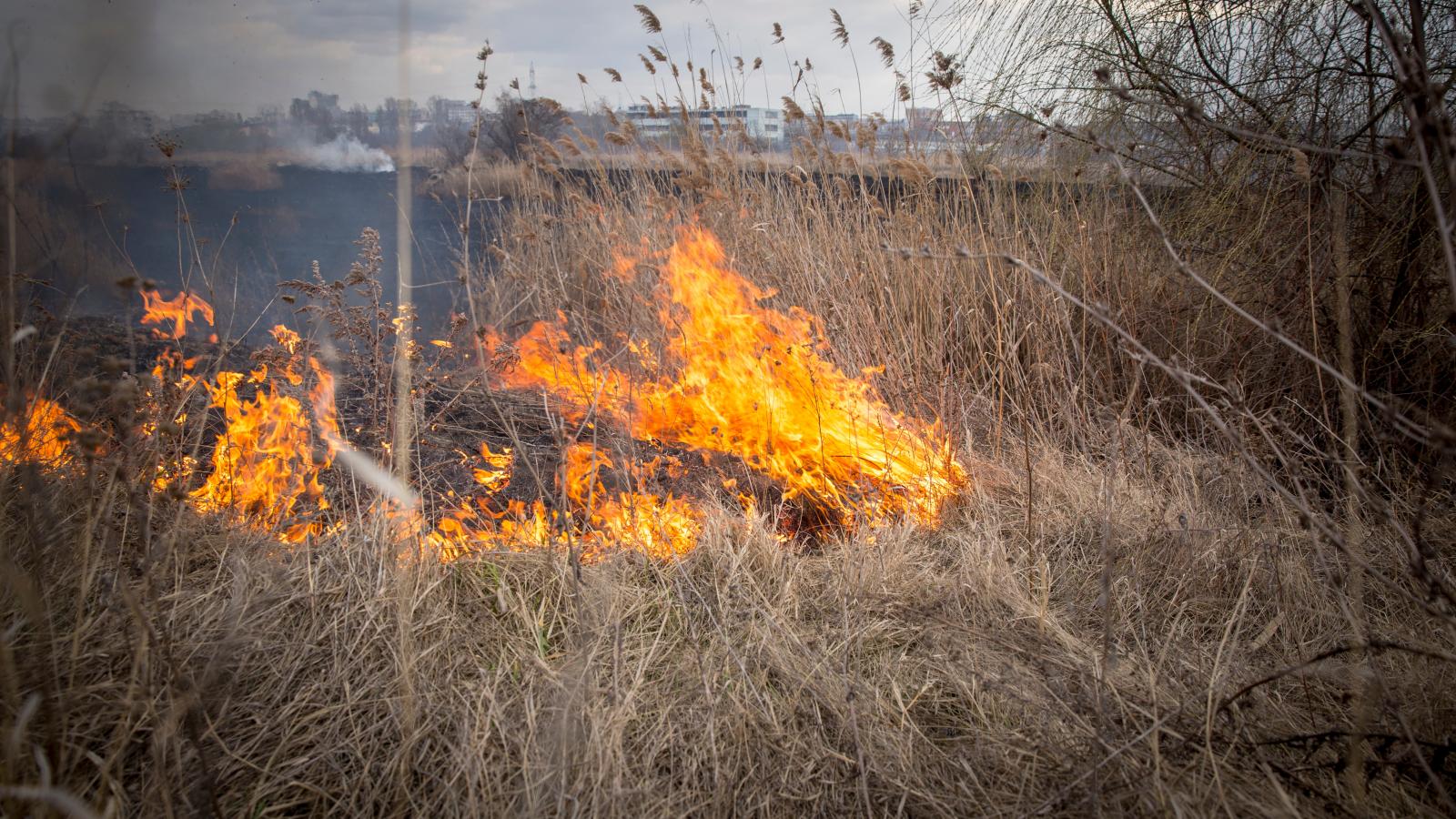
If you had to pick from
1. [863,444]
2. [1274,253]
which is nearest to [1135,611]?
[863,444]

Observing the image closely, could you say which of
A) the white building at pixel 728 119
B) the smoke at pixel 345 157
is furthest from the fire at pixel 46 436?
the smoke at pixel 345 157

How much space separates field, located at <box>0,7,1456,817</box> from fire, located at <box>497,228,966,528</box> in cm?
3

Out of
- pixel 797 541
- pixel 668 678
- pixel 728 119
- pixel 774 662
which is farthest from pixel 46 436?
pixel 728 119

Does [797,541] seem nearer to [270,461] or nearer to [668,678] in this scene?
[668,678]

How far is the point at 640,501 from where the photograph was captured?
2908mm

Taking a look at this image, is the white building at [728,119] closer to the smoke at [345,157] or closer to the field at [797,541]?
the field at [797,541]

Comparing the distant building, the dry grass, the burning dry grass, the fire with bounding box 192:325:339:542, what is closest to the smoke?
the distant building

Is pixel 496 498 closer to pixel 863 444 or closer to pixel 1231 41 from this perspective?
pixel 863 444

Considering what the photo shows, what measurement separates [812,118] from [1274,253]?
279 cm

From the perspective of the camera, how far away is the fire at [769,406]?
320 centimetres

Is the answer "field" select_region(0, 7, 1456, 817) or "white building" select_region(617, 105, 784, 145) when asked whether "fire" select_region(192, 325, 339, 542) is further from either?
"white building" select_region(617, 105, 784, 145)

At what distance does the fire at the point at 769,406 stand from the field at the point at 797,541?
0.03 metres

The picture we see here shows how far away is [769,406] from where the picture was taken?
3.31m

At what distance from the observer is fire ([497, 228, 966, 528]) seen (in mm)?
3197
